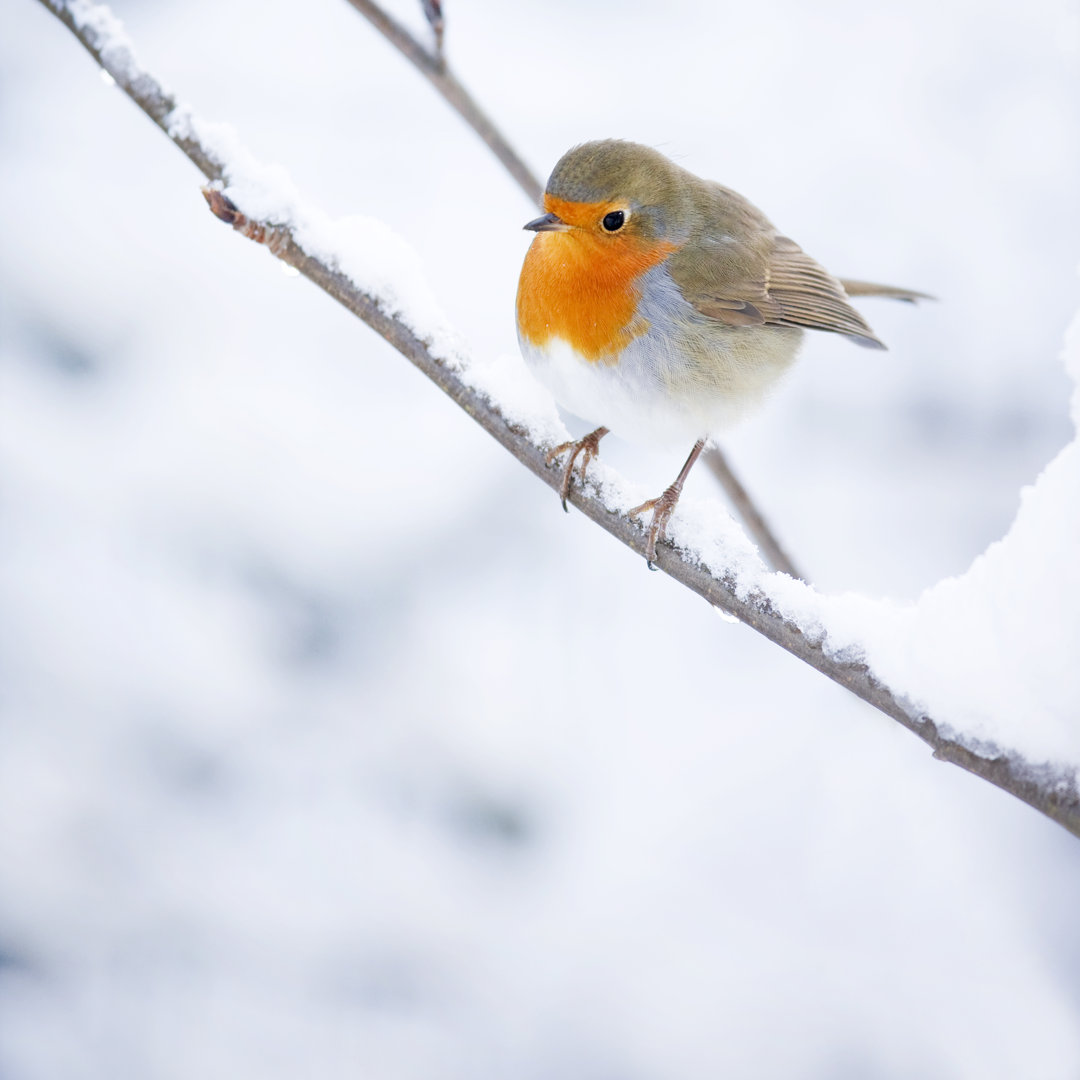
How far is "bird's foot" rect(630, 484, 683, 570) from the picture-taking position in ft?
6.23

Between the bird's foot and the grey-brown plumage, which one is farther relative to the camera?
the grey-brown plumage

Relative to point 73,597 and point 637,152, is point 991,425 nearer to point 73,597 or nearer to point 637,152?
point 637,152

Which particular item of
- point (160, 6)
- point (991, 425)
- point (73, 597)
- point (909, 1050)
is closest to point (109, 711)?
point (73, 597)

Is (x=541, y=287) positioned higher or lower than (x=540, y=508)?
higher

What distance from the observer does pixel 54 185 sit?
397cm

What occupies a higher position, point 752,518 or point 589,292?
point 589,292

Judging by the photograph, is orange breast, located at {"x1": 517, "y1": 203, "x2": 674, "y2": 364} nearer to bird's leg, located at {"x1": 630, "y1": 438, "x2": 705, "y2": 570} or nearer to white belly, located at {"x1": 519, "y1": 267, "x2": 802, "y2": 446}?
white belly, located at {"x1": 519, "y1": 267, "x2": 802, "y2": 446}

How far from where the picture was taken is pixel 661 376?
2.31 m

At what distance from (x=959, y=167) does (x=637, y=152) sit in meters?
3.40

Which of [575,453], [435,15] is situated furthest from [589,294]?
[435,15]

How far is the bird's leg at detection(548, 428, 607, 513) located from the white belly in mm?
69

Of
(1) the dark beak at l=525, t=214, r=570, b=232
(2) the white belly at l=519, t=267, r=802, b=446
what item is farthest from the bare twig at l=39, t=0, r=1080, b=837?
(1) the dark beak at l=525, t=214, r=570, b=232

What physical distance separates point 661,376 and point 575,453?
1.21 feet

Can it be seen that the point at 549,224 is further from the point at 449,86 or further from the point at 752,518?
the point at 752,518
